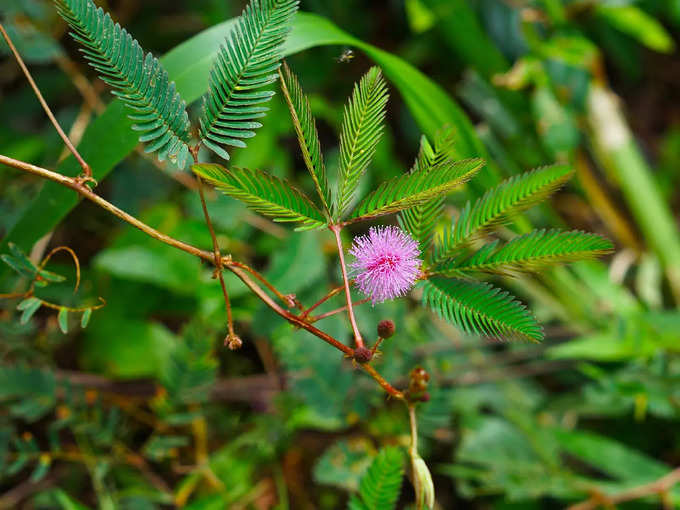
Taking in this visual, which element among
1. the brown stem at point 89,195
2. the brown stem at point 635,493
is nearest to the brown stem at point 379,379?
the brown stem at point 89,195

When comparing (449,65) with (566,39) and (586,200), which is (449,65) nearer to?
(566,39)

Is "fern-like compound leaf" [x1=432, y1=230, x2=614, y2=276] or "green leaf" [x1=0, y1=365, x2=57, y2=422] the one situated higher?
"fern-like compound leaf" [x1=432, y1=230, x2=614, y2=276]

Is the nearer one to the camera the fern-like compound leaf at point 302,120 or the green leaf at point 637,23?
the fern-like compound leaf at point 302,120

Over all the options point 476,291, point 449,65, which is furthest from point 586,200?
point 476,291

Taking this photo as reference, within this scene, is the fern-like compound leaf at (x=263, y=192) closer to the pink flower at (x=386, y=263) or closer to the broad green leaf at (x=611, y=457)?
the pink flower at (x=386, y=263)

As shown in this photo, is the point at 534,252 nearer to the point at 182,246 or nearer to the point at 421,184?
the point at 421,184

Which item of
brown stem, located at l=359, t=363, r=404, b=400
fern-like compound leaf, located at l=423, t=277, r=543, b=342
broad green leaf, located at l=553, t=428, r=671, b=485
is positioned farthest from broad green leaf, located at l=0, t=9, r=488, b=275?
broad green leaf, located at l=553, t=428, r=671, b=485

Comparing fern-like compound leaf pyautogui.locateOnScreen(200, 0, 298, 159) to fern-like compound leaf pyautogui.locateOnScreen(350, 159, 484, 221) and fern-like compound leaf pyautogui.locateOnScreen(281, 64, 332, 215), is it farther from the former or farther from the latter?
fern-like compound leaf pyautogui.locateOnScreen(350, 159, 484, 221)
